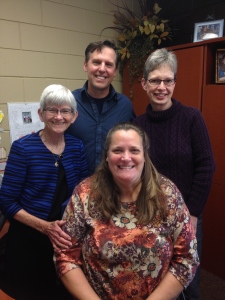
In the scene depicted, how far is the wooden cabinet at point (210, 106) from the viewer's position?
86.0 inches

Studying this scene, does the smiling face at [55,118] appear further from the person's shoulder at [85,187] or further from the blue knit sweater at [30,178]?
the person's shoulder at [85,187]

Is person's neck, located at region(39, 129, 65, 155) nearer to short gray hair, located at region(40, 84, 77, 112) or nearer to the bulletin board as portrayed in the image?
short gray hair, located at region(40, 84, 77, 112)

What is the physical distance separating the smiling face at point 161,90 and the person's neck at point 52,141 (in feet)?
1.83

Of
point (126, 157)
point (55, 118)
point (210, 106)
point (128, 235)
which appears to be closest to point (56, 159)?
point (55, 118)

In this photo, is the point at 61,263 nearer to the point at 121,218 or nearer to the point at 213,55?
the point at 121,218

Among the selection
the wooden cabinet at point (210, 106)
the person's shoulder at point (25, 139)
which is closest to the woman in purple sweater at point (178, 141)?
the person's shoulder at point (25, 139)

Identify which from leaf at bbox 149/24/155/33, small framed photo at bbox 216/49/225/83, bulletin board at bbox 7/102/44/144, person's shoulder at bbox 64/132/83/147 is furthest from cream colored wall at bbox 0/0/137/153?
small framed photo at bbox 216/49/225/83

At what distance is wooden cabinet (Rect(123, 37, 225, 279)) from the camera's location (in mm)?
2184

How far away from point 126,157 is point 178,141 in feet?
1.41

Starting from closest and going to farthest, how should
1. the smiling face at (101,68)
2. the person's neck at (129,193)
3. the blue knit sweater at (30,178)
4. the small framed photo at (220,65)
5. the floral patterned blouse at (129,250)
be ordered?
the floral patterned blouse at (129,250) < the person's neck at (129,193) < the blue knit sweater at (30,178) < the smiling face at (101,68) < the small framed photo at (220,65)

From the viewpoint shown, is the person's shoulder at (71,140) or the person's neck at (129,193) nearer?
the person's neck at (129,193)

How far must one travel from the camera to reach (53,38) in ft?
8.23

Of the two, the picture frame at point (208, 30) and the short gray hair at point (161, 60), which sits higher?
the picture frame at point (208, 30)

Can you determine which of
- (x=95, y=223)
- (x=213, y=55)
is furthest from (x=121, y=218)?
(x=213, y=55)
